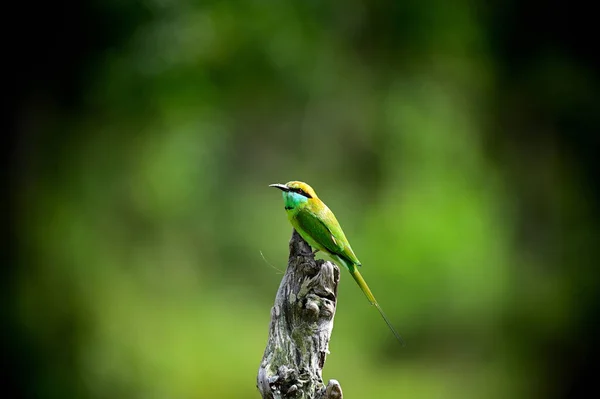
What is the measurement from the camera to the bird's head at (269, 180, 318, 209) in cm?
251

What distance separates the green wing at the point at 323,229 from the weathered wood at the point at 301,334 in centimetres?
16

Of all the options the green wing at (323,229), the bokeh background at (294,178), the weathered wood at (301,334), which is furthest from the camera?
the bokeh background at (294,178)

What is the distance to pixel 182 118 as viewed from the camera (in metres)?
9.08

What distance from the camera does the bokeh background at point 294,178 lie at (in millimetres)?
7559

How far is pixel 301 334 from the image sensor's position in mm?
2254

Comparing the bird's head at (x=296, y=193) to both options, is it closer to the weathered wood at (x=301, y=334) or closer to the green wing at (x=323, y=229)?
the green wing at (x=323, y=229)

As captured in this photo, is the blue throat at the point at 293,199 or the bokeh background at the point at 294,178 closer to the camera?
the blue throat at the point at 293,199

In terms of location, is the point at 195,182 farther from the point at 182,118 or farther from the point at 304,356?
the point at 304,356

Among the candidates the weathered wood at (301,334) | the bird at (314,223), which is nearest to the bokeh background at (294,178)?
the bird at (314,223)

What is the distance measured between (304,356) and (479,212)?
23.0 ft

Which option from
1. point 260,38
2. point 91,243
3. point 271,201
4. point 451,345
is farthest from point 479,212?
point 91,243

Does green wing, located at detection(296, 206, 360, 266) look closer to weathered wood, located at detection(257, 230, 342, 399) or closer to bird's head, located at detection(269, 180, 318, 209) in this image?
bird's head, located at detection(269, 180, 318, 209)

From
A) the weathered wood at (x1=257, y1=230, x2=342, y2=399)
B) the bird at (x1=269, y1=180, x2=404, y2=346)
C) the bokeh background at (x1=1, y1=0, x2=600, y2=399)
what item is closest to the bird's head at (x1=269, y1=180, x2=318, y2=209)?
the bird at (x1=269, y1=180, x2=404, y2=346)

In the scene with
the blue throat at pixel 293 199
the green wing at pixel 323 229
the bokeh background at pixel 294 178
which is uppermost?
the bokeh background at pixel 294 178
